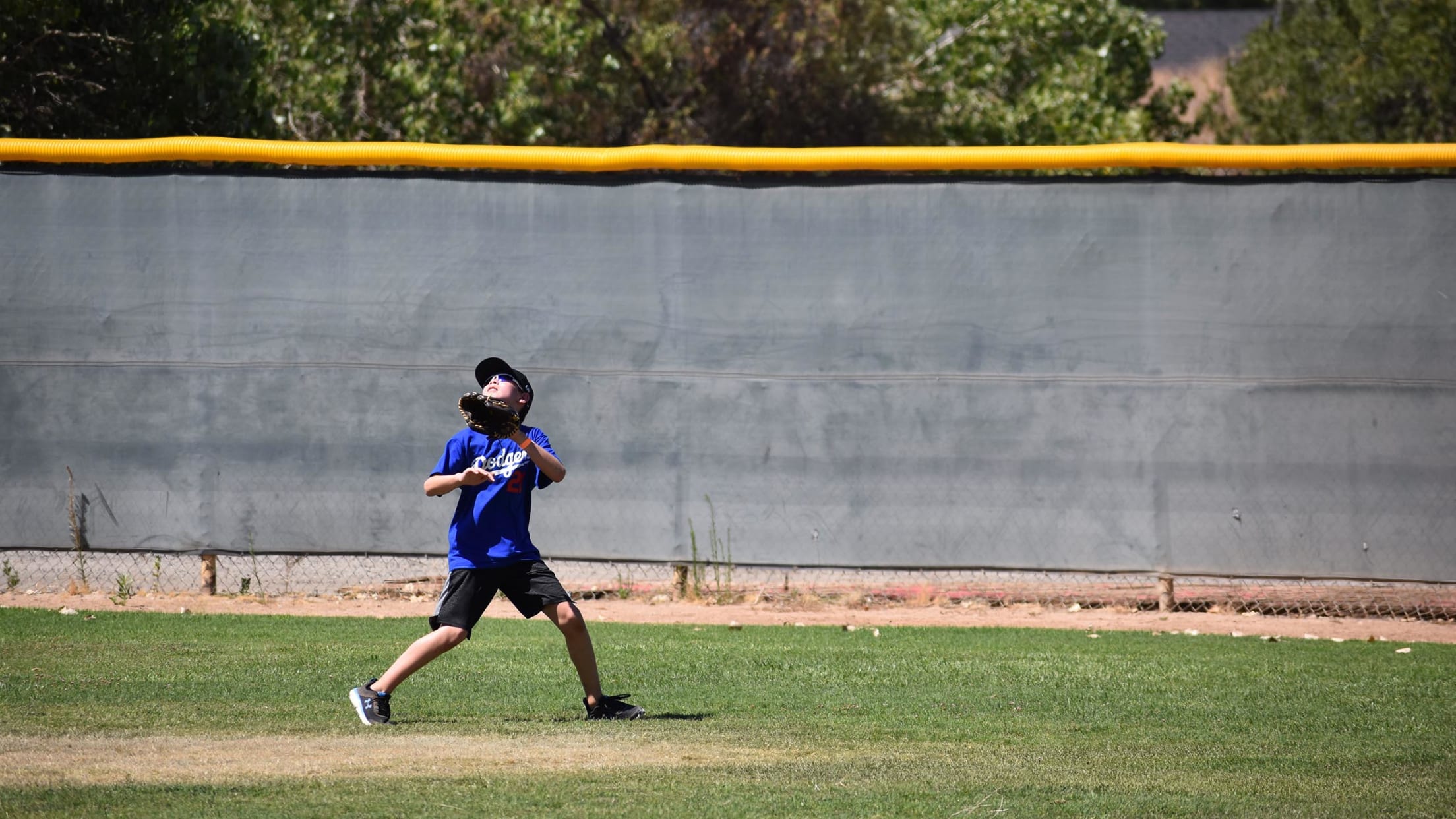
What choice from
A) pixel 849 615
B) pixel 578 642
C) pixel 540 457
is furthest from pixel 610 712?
pixel 849 615

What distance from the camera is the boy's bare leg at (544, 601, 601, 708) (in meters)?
6.00

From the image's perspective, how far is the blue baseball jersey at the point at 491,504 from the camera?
598 cm

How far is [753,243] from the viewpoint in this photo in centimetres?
991

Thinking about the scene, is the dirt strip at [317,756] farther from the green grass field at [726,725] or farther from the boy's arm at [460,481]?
the boy's arm at [460,481]

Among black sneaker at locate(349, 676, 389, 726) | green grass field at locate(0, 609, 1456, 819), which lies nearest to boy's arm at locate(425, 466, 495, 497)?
black sneaker at locate(349, 676, 389, 726)

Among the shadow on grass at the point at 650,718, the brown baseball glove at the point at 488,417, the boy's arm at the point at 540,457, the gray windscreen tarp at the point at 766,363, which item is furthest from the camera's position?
the gray windscreen tarp at the point at 766,363

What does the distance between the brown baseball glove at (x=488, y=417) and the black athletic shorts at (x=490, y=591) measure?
584 mm

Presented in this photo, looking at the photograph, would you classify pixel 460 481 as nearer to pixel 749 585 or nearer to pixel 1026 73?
pixel 749 585

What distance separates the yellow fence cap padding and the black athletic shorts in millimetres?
4428

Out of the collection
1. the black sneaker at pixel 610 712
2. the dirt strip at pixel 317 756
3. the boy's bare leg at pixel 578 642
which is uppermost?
the boy's bare leg at pixel 578 642

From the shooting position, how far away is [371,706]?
5867 mm

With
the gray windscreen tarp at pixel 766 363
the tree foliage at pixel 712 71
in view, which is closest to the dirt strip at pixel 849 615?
the gray windscreen tarp at pixel 766 363

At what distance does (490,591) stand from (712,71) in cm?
1596

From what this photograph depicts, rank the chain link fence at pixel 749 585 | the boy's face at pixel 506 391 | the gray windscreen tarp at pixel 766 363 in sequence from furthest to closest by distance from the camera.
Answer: the chain link fence at pixel 749 585, the gray windscreen tarp at pixel 766 363, the boy's face at pixel 506 391
